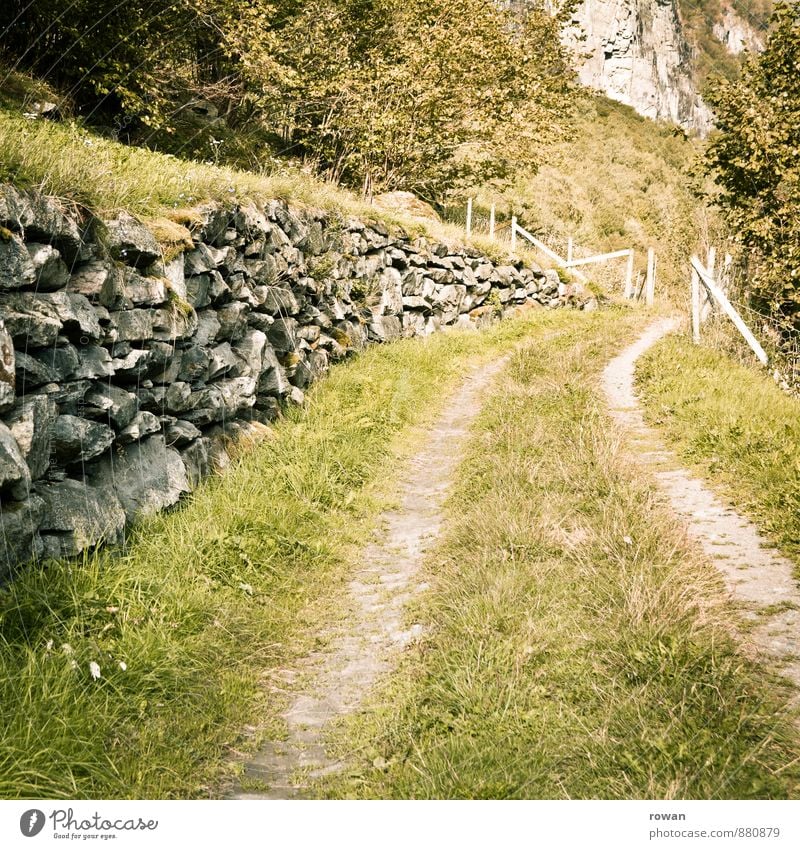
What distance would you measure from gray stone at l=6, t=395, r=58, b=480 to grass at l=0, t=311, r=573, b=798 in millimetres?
581

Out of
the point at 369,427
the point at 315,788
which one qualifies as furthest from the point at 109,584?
the point at 369,427

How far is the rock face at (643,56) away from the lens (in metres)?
78.8

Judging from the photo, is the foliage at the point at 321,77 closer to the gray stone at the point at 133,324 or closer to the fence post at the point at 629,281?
the gray stone at the point at 133,324

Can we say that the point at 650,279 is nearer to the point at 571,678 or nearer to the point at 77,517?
the point at 571,678

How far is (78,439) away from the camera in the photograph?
423 centimetres

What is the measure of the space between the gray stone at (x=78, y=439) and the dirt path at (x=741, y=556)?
396 cm

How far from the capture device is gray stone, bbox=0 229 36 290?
3873 mm

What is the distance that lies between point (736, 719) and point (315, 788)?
181cm

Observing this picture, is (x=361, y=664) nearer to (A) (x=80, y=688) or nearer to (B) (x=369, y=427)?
(A) (x=80, y=688)

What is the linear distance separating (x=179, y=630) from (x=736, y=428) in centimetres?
572

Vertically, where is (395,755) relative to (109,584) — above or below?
below

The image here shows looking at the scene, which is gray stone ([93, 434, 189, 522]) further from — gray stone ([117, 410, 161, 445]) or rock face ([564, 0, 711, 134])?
rock face ([564, 0, 711, 134])

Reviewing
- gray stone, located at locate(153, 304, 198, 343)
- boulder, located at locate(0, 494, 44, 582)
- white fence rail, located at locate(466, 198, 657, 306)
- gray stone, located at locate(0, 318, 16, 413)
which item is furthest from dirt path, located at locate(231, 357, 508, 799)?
white fence rail, located at locate(466, 198, 657, 306)

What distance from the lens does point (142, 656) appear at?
11.6 feet
